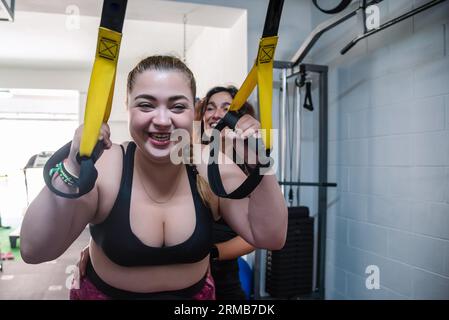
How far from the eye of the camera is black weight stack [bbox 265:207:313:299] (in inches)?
75.6

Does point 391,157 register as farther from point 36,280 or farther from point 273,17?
point 36,280

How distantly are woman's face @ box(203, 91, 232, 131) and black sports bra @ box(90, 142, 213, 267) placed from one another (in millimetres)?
658

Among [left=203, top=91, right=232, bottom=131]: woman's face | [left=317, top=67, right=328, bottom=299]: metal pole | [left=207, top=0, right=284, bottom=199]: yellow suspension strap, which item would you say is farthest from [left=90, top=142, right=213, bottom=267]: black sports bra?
[left=317, top=67, right=328, bottom=299]: metal pole

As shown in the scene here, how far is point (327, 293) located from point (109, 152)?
1871 mm

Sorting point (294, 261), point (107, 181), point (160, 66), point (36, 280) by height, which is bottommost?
point (36, 280)

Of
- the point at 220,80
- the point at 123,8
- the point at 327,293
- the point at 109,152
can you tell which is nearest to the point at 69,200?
the point at 109,152

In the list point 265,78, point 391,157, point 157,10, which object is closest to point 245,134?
point 265,78

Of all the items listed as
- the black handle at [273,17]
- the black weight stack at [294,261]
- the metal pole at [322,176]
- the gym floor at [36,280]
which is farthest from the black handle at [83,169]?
the gym floor at [36,280]

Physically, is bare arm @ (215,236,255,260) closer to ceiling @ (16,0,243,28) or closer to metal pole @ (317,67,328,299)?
metal pole @ (317,67,328,299)

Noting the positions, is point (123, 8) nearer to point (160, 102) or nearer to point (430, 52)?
point (160, 102)

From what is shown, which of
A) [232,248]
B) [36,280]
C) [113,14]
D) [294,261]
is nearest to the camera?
[113,14]

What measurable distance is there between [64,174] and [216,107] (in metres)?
0.96

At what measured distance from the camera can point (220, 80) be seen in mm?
2787

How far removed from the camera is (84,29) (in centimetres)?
355
